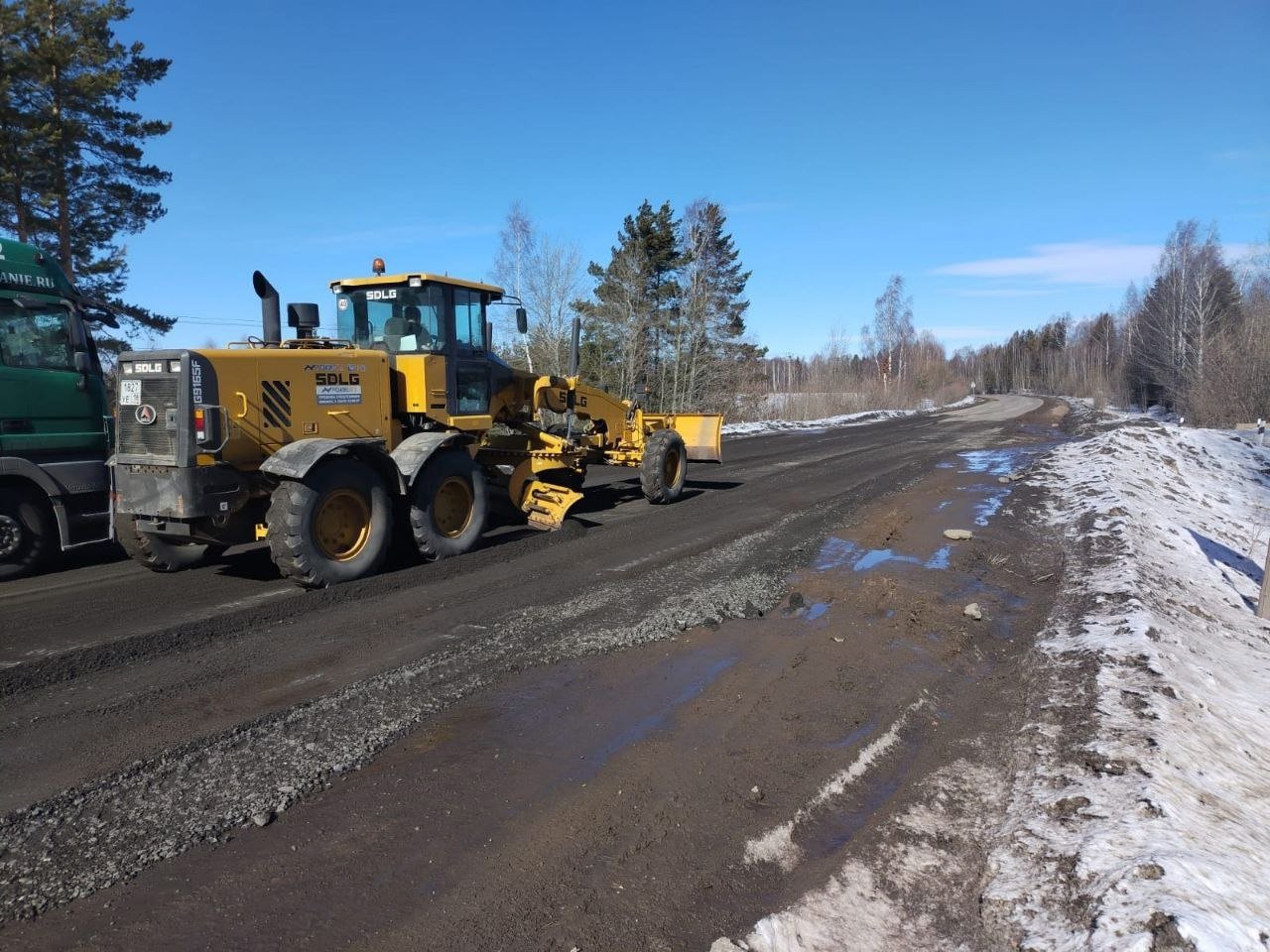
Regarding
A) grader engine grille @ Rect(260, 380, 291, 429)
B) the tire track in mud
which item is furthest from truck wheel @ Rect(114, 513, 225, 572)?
the tire track in mud

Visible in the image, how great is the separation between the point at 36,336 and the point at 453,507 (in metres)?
4.69

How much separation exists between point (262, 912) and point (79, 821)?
3.99ft

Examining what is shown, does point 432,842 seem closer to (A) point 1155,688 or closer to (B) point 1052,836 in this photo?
(B) point 1052,836

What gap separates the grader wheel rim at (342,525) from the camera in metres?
6.96

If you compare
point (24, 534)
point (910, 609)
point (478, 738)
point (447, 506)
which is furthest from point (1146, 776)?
point (24, 534)

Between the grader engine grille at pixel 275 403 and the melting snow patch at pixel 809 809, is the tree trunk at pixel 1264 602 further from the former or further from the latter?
the grader engine grille at pixel 275 403

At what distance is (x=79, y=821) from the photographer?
3.30 meters

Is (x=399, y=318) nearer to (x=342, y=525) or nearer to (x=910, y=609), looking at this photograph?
(x=342, y=525)

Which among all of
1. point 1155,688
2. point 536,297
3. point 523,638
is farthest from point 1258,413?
point 523,638

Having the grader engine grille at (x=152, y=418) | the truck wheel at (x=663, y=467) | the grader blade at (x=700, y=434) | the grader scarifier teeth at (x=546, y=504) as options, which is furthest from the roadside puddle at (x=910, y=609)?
the grader engine grille at (x=152, y=418)

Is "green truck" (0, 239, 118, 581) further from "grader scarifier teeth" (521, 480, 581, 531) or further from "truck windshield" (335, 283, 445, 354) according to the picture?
"grader scarifier teeth" (521, 480, 581, 531)

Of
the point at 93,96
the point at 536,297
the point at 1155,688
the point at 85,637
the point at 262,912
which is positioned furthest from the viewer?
the point at 536,297

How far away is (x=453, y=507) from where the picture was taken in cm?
834

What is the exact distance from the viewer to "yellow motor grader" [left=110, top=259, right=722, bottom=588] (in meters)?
6.55
